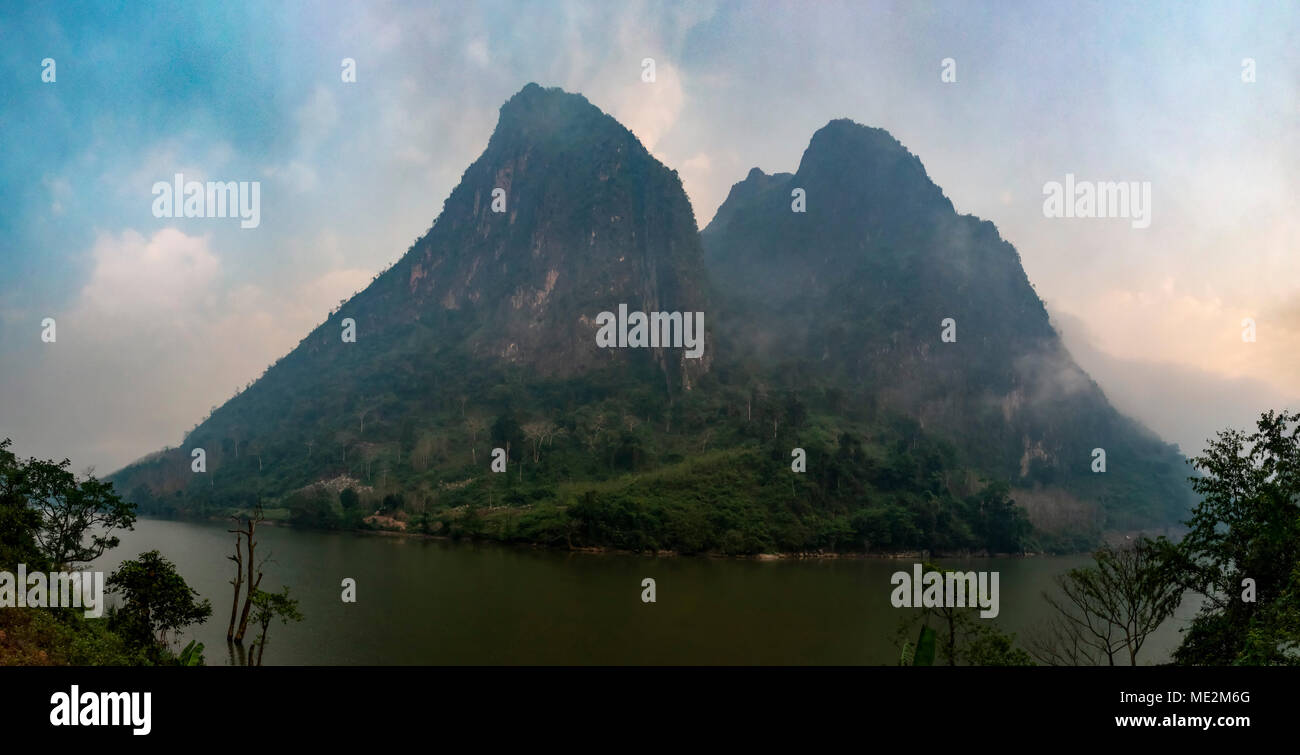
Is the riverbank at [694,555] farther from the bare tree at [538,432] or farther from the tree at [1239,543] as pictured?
the tree at [1239,543]

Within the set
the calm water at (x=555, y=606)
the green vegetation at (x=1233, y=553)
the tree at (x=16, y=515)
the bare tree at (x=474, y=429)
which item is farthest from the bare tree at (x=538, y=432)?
the green vegetation at (x=1233, y=553)

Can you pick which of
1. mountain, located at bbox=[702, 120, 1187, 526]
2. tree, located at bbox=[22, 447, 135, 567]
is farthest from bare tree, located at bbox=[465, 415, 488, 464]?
tree, located at bbox=[22, 447, 135, 567]

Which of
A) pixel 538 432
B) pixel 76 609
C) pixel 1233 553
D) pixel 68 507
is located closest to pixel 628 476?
pixel 538 432

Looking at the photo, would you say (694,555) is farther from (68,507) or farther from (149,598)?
(149,598)

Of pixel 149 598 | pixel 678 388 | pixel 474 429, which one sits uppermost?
A: pixel 678 388

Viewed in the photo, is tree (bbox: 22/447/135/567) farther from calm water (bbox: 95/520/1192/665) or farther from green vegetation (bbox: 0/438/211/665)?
calm water (bbox: 95/520/1192/665)
